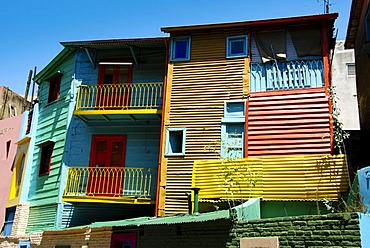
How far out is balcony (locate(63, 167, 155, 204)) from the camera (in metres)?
15.7

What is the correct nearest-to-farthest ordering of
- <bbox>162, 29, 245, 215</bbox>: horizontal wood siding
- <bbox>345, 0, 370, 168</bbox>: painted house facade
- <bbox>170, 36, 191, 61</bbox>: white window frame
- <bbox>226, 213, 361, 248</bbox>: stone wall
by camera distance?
<bbox>226, 213, 361, 248</bbox>: stone wall < <bbox>345, 0, 370, 168</bbox>: painted house facade < <bbox>162, 29, 245, 215</bbox>: horizontal wood siding < <bbox>170, 36, 191, 61</bbox>: white window frame

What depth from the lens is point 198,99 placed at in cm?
1559

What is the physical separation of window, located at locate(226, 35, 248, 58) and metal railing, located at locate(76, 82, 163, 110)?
3.05 m

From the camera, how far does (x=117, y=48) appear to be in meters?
18.2

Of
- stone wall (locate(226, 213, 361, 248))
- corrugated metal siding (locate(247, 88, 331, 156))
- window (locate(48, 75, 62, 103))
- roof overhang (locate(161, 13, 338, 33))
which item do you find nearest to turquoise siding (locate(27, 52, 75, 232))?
window (locate(48, 75, 62, 103))

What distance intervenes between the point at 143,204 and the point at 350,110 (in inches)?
606

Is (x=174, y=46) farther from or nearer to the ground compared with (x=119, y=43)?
nearer to the ground

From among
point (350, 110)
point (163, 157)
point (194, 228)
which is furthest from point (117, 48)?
point (350, 110)

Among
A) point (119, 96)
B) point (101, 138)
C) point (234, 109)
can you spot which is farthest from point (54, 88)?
point (234, 109)

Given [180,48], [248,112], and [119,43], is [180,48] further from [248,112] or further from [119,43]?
[248,112]

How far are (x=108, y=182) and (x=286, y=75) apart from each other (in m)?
7.61

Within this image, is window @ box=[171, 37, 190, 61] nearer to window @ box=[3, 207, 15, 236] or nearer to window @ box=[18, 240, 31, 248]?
window @ box=[18, 240, 31, 248]

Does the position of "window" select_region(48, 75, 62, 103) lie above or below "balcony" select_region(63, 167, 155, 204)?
above

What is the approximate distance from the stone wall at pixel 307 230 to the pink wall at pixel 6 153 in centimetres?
1499
